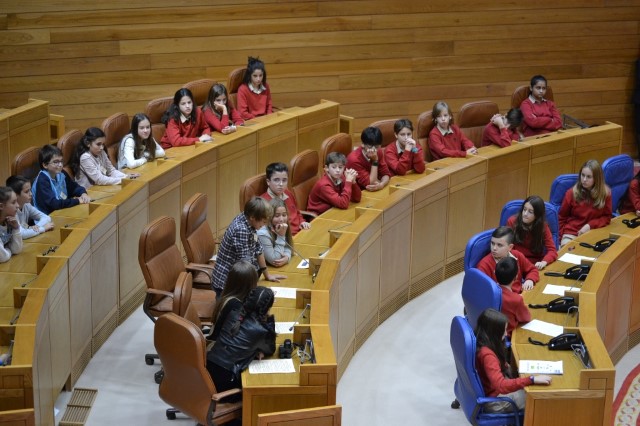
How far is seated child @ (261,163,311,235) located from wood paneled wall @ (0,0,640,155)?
3.17m

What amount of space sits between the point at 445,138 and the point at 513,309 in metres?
3.04

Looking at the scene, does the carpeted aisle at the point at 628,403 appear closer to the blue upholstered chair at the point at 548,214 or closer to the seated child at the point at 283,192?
the blue upholstered chair at the point at 548,214

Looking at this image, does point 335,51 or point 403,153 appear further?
point 335,51

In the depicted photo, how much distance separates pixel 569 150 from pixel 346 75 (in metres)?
2.51

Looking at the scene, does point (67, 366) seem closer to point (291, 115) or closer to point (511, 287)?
point (511, 287)

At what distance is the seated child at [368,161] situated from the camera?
7.73 meters

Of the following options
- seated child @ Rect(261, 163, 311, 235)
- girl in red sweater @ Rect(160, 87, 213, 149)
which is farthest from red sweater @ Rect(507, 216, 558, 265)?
girl in red sweater @ Rect(160, 87, 213, 149)

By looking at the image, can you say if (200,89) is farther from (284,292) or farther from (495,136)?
(284,292)

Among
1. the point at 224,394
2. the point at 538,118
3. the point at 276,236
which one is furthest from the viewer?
the point at 538,118

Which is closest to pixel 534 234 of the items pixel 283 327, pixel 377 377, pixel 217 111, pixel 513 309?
pixel 513 309

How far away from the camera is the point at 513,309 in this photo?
570 cm

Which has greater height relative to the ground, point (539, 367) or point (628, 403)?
point (539, 367)

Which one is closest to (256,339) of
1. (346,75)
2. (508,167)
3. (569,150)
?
(508,167)

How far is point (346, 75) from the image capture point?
34.2 ft
